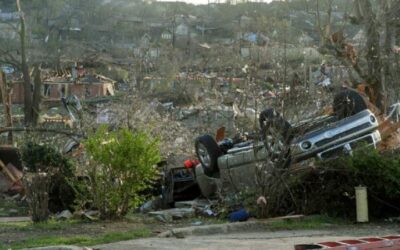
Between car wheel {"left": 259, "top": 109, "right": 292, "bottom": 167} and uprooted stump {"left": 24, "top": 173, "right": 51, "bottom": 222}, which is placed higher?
car wheel {"left": 259, "top": 109, "right": 292, "bottom": 167}

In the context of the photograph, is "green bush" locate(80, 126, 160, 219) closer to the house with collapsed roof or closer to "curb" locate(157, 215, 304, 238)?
"curb" locate(157, 215, 304, 238)

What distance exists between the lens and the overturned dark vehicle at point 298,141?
11.5 m

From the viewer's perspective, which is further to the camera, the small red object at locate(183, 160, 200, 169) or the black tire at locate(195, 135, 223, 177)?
the small red object at locate(183, 160, 200, 169)

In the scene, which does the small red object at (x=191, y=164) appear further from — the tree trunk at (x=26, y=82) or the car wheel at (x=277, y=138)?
the tree trunk at (x=26, y=82)

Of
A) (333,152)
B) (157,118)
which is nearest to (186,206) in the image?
(333,152)

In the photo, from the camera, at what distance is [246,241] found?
9.20m

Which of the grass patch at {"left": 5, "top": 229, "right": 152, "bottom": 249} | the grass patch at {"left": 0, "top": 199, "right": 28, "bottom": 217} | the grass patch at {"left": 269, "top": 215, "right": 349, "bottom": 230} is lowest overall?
the grass patch at {"left": 0, "top": 199, "right": 28, "bottom": 217}

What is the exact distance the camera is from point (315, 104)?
1259cm

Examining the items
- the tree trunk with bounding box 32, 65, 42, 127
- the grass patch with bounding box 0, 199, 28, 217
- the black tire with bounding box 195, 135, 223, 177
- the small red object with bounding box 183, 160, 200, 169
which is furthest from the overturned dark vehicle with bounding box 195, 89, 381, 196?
the tree trunk with bounding box 32, 65, 42, 127

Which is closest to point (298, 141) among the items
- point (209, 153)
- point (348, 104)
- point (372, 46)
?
point (348, 104)

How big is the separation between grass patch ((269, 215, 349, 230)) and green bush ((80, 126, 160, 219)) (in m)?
2.31

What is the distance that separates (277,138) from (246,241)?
275 centimetres

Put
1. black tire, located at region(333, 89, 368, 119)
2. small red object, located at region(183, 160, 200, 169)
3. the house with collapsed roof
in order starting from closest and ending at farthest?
black tire, located at region(333, 89, 368, 119) < small red object, located at region(183, 160, 200, 169) < the house with collapsed roof

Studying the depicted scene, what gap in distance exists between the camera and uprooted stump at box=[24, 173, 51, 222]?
36.8ft
